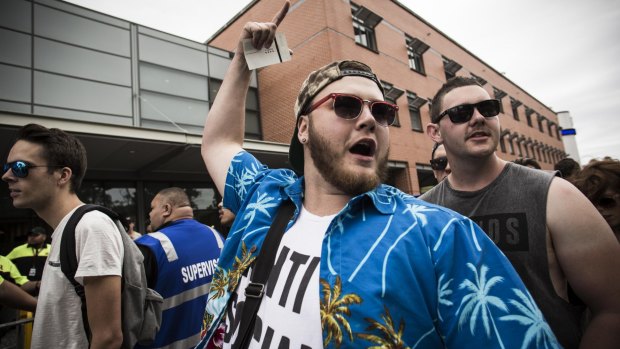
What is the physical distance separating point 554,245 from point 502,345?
958mm

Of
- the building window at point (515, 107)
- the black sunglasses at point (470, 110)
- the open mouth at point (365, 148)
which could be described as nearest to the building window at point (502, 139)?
the building window at point (515, 107)

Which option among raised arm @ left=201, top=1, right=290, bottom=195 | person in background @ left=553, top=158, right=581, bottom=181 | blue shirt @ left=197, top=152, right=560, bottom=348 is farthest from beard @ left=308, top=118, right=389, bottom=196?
person in background @ left=553, top=158, right=581, bottom=181

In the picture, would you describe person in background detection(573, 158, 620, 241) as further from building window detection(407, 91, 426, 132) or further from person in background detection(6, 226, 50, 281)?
building window detection(407, 91, 426, 132)

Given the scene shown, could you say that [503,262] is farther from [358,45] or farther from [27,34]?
[358,45]

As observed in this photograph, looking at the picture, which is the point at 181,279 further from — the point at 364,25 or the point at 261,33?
the point at 364,25

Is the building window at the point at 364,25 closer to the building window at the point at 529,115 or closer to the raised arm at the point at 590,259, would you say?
the raised arm at the point at 590,259

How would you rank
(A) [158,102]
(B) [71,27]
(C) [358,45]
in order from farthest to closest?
(C) [358,45] → (A) [158,102] → (B) [71,27]

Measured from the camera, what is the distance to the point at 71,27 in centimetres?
981

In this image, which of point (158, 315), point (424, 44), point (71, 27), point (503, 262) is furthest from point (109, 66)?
point (424, 44)

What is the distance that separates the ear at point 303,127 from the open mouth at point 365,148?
0.99 feet

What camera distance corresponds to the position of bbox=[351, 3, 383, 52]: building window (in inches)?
553

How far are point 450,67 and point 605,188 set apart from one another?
20.3m

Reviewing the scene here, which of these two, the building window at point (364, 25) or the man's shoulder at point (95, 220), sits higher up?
the building window at point (364, 25)

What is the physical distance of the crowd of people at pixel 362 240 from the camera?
1001mm
